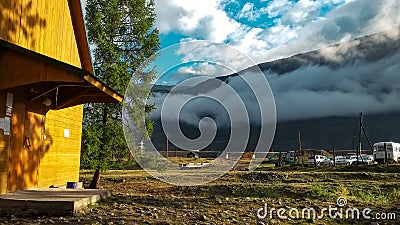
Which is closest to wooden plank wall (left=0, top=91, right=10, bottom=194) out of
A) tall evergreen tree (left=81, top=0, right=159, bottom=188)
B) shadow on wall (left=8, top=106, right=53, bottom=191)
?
shadow on wall (left=8, top=106, right=53, bottom=191)

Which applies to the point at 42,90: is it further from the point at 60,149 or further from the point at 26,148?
the point at 60,149

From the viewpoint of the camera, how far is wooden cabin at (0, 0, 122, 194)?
8703 mm

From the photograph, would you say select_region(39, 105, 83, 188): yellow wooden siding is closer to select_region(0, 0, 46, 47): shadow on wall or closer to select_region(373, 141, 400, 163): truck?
select_region(0, 0, 46, 47): shadow on wall

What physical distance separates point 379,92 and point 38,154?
129028mm

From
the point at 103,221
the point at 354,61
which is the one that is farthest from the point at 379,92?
the point at 103,221

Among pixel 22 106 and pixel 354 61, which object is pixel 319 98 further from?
pixel 22 106

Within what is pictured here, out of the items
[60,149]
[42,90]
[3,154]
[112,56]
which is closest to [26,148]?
[3,154]

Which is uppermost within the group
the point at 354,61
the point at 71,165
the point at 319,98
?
the point at 354,61

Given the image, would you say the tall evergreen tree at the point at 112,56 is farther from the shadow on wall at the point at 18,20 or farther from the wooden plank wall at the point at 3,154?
the wooden plank wall at the point at 3,154

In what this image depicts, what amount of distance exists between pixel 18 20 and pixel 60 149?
456cm

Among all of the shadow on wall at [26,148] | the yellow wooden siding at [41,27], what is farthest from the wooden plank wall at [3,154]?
the yellow wooden siding at [41,27]

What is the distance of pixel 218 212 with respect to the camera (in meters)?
8.92

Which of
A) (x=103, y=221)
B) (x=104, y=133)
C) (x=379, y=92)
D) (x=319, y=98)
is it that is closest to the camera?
(x=103, y=221)

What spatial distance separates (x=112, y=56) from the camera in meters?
17.1
